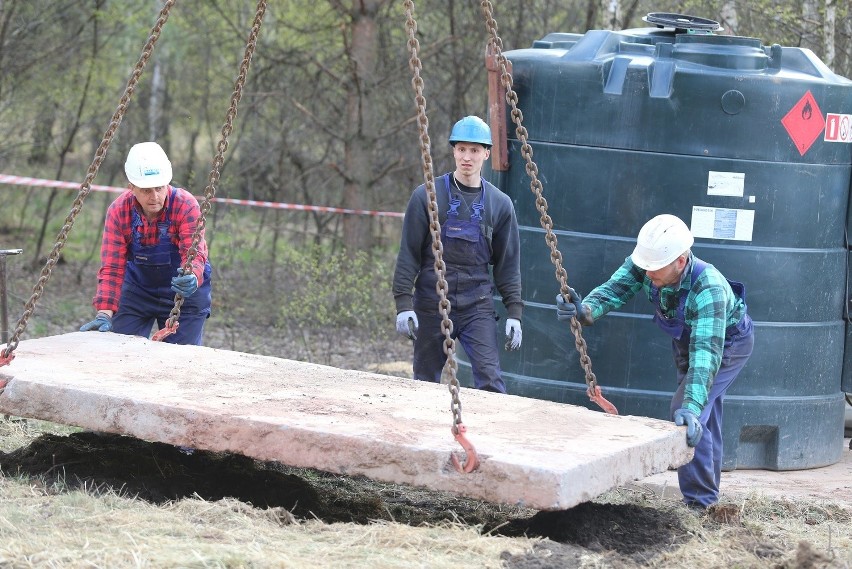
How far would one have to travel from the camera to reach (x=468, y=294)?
6.89m

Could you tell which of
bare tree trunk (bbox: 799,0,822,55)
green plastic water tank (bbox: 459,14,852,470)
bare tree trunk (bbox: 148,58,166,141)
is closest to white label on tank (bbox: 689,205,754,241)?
green plastic water tank (bbox: 459,14,852,470)

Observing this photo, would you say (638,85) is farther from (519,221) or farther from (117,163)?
(117,163)

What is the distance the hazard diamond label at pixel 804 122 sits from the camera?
7379mm

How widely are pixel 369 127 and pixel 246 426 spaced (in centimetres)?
797

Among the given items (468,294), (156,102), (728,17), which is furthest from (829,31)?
(156,102)

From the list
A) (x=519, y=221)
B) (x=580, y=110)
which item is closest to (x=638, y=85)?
(x=580, y=110)

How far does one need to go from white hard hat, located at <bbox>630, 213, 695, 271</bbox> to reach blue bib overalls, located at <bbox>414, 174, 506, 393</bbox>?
1.32m

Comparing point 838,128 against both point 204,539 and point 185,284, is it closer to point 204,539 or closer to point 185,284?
point 185,284

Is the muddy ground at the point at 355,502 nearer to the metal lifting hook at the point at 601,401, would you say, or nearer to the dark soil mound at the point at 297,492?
the dark soil mound at the point at 297,492

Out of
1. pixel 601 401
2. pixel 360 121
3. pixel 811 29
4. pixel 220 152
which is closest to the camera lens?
pixel 601 401

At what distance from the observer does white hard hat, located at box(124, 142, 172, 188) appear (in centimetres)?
671

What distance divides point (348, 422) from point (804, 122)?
386 centimetres

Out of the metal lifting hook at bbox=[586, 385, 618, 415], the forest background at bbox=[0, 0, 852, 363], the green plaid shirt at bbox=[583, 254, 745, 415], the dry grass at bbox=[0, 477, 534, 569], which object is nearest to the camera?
the dry grass at bbox=[0, 477, 534, 569]

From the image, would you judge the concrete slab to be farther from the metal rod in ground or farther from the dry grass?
the metal rod in ground
